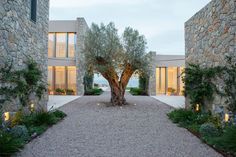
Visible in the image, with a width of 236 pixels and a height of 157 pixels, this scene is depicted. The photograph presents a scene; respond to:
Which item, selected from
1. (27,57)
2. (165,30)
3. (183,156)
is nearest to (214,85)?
(183,156)

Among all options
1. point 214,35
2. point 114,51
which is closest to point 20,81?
point 214,35

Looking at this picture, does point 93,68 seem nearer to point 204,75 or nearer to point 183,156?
point 204,75

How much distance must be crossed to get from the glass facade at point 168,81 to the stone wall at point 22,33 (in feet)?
47.4

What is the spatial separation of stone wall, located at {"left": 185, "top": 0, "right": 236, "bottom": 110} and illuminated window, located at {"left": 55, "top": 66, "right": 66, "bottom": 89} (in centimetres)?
1315

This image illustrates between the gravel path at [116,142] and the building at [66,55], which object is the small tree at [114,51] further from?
the building at [66,55]

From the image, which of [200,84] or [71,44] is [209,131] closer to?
[200,84]

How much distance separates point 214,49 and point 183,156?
146 inches

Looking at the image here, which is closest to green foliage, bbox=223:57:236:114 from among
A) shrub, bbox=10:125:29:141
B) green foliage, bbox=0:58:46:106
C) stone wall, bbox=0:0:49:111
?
shrub, bbox=10:125:29:141

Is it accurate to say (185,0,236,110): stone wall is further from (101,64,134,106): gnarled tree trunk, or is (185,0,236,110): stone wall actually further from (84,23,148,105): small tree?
(101,64,134,106): gnarled tree trunk

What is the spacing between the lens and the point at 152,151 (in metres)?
4.48

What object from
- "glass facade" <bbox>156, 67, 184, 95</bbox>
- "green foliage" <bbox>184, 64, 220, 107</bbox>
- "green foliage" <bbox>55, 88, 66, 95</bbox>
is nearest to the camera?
"green foliage" <bbox>184, 64, 220, 107</bbox>

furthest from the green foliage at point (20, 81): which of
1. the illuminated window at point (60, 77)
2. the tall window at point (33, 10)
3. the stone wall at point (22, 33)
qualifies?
the illuminated window at point (60, 77)

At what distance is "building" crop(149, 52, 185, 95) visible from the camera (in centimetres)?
2062

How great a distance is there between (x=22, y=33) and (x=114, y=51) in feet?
18.0
